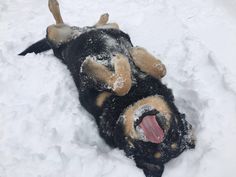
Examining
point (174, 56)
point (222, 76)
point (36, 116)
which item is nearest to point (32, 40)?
point (36, 116)

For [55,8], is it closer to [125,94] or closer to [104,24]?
[104,24]

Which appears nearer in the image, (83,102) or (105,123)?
(105,123)

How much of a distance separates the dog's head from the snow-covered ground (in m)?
0.16

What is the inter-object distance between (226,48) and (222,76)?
1.78 feet

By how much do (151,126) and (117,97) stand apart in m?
0.67

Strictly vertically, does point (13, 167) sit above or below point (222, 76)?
below

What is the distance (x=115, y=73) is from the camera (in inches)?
155

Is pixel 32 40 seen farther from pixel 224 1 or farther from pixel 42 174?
pixel 224 1

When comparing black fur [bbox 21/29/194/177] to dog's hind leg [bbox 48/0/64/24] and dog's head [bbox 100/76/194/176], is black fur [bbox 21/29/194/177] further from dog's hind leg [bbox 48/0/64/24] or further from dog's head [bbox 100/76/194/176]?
dog's hind leg [bbox 48/0/64/24]

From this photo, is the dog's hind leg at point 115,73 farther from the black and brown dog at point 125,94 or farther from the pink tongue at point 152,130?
the pink tongue at point 152,130

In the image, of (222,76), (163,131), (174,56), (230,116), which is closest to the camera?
(163,131)

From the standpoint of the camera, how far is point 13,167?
147 inches

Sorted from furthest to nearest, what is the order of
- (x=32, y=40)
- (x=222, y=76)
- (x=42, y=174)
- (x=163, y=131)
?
1. (x=32, y=40)
2. (x=222, y=76)
3. (x=42, y=174)
4. (x=163, y=131)

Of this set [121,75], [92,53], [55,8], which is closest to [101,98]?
[121,75]
